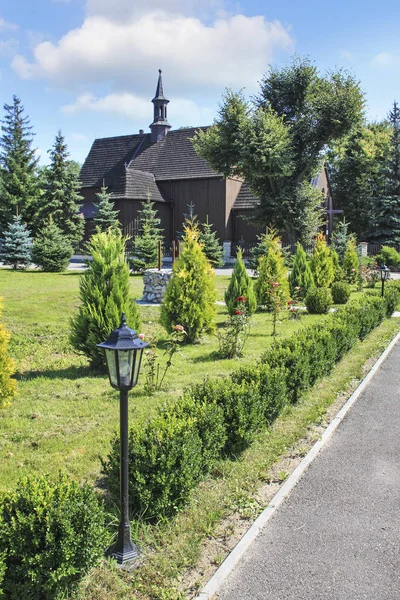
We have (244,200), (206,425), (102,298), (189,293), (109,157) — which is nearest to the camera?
(206,425)

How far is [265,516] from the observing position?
444 cm

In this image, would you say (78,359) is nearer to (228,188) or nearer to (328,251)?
(328,251)

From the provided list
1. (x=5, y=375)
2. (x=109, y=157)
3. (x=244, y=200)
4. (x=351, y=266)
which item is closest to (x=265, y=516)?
(x=5, y=375)

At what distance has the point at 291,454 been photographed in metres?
5.78

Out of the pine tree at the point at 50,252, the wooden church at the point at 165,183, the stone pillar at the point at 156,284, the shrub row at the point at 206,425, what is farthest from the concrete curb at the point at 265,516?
the wooden church at the point at 165,183

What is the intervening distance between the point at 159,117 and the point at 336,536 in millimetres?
39984

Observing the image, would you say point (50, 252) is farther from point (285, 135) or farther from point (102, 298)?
point (102, 298)

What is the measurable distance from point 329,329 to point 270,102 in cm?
2666

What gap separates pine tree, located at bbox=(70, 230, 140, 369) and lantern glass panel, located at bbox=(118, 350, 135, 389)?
14.7 ft

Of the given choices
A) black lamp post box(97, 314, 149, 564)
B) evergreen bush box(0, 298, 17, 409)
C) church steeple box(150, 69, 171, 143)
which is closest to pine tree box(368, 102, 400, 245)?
church steeple box(150, 69, 171, 143)

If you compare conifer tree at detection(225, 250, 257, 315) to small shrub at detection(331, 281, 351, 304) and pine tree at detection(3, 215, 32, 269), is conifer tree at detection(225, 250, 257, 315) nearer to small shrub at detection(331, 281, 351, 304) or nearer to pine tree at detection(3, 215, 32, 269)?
small shrub at detection(331, 281, 351, 304)

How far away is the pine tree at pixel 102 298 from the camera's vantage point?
26.9 ft

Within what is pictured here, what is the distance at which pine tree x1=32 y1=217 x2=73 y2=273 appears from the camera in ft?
80.9

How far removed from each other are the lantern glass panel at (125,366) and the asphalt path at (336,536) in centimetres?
161
